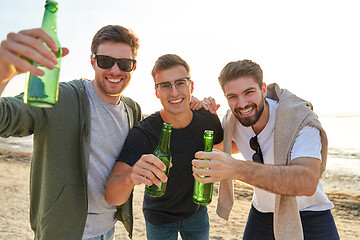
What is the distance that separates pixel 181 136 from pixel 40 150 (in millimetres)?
1460

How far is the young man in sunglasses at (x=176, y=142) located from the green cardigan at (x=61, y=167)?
609 mm

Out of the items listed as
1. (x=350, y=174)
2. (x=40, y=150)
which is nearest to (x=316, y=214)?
(x=40, y=150)

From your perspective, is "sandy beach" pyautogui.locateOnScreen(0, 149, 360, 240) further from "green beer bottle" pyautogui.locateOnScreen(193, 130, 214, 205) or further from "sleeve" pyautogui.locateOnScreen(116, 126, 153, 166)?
"sleeve" pyautogui.locateOnScreen(116, 126, 153, 166)

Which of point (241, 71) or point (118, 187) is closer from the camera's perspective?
point (118, 187)

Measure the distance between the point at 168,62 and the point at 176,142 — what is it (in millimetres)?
949

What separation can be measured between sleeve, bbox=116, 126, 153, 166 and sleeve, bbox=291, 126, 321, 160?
4.90 ft

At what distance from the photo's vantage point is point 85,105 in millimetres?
2545

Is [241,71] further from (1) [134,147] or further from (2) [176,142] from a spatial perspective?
(1) [134,147]

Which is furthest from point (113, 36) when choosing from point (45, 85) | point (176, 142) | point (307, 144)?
point (307, 144)

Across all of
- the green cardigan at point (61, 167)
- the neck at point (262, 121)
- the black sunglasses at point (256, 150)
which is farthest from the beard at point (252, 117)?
the green cardigan at point (61, 167)

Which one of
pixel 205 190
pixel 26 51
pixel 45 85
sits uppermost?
pixel 26 51

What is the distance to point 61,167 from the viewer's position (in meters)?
2.40

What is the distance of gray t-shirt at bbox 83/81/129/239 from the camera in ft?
8.63

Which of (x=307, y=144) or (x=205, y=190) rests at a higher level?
(x=307, y=144)
